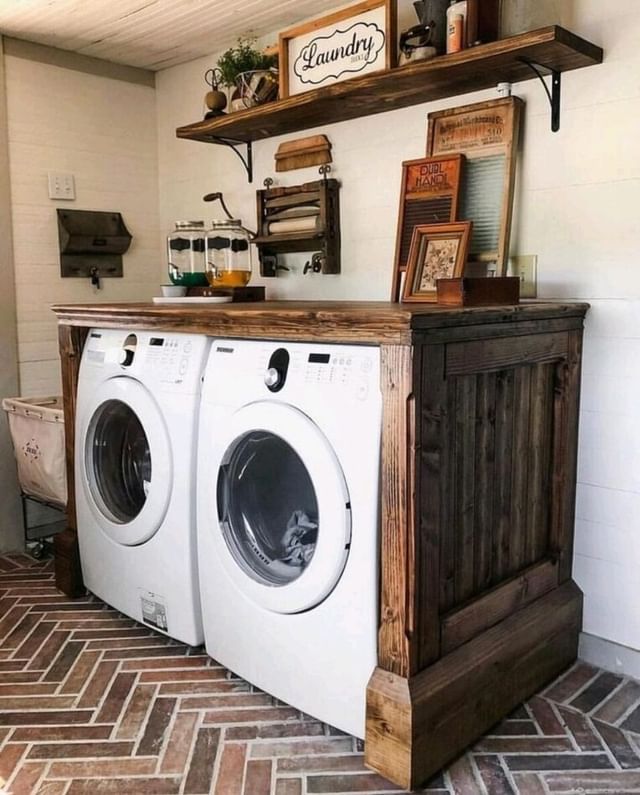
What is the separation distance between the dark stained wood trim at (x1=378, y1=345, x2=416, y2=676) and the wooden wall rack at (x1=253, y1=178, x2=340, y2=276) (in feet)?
3.94

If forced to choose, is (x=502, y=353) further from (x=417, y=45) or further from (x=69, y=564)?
(x=69, y=564)

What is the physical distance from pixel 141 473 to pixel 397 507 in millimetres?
1170

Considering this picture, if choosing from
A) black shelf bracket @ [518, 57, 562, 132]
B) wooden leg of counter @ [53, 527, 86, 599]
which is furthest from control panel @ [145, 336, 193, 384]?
black shelf bracket @ [518, 57, 562, 132]

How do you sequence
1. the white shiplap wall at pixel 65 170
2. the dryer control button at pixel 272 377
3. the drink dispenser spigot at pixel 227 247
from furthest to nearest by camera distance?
the white shiplap wall at pixel 65 170 < the drink dispenser spigot at pixel 227 247 < the dryer control button at pixel 272 377

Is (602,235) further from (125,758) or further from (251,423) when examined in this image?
(125,758)

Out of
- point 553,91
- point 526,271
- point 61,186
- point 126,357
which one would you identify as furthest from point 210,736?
point 61,186

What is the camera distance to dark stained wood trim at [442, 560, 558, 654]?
1774mm

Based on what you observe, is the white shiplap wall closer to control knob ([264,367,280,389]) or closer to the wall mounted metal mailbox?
the wall mounted metal mailbox

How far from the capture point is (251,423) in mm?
1910

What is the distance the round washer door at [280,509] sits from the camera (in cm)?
172

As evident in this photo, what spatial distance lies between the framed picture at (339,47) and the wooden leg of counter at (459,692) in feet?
5.32

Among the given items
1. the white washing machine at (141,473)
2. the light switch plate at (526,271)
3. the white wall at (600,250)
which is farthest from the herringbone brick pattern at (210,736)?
the light switch plate at (526,271)

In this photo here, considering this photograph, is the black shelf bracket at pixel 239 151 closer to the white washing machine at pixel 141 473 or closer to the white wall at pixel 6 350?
the white wall at pixel 6 350

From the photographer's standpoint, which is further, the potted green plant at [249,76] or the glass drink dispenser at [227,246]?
the glass drink dispenser at [227,246]
